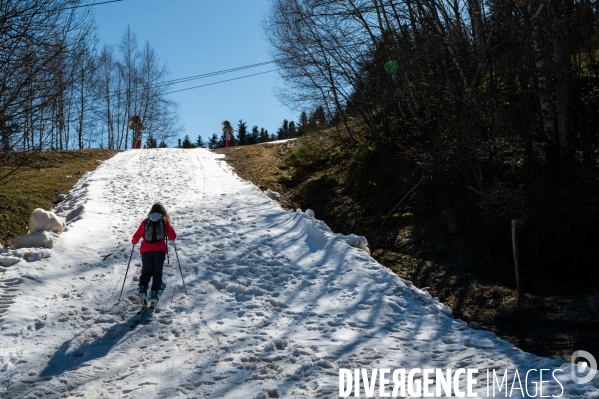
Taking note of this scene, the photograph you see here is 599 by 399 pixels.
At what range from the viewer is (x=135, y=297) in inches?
316

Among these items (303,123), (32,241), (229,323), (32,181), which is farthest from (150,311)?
(303,123)

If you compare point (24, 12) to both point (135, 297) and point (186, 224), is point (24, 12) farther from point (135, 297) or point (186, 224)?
point (186, 224)

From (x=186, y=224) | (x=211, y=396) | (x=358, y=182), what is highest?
(x=358, y=182)

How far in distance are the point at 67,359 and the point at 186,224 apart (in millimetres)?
6093

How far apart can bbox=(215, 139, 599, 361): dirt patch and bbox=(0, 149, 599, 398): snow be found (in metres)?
0.70

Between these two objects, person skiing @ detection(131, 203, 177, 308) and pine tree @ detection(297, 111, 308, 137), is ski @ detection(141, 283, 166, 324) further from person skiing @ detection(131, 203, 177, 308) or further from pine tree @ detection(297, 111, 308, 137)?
pine tree @ detection(297, 111, 308, 137)

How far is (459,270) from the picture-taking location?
9422 millimetres

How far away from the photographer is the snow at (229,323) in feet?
18.5

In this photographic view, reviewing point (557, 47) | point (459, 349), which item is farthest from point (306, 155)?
point (459, 349)

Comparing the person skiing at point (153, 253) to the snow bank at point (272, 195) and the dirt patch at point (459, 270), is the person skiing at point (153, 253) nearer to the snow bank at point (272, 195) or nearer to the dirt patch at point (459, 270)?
the dirt patch at point (459, 270)

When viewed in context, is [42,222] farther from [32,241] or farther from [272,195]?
[272,195]

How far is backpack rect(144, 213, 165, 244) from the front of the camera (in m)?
7.69

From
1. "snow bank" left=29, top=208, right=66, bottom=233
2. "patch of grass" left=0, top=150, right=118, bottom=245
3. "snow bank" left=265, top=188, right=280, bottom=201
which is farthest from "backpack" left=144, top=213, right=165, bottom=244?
"snow bank" left=265, top=188, right=280, bottom=201

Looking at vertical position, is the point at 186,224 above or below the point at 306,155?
below
